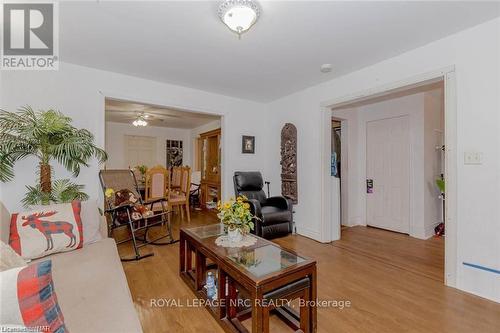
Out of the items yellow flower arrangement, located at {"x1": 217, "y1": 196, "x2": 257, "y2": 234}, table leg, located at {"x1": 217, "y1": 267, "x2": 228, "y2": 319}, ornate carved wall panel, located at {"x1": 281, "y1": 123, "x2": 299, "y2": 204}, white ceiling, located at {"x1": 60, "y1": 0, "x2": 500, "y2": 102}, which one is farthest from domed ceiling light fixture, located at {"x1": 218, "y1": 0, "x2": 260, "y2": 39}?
ornate carved wall panel, located at {"x1": 281, "y1": 123, "x2": 299, "y2": 204}

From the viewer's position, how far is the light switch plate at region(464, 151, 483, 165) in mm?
2061

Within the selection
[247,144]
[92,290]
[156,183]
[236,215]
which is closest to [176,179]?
[156,183]

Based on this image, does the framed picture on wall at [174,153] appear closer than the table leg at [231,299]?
No

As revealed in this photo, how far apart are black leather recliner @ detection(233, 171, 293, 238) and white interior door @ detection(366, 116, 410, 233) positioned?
6.40 ft

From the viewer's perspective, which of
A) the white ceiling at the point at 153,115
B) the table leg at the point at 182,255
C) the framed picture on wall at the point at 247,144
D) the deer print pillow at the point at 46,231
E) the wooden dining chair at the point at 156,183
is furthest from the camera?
the white ceiling at the point at 153,115

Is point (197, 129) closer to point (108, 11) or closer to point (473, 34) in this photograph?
point (108, 11)

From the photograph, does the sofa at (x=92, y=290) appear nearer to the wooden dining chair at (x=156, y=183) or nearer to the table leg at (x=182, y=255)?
the table leg at (x=182, y=255)

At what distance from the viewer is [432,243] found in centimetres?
346

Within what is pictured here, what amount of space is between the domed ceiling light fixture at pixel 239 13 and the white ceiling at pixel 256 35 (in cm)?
10

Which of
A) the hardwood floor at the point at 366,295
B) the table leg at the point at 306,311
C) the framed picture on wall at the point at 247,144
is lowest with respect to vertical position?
the hardwood floor at the point at 366,295

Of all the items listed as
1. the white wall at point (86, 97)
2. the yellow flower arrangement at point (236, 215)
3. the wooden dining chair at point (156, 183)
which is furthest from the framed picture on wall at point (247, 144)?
the yellow flower arrangement at point (236, 215)

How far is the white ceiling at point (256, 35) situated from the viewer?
1849 millimetres

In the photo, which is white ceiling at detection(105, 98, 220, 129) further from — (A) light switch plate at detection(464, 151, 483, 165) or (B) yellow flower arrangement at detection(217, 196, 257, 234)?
(A) light switch plate at detection(464, 151, 483, 165)

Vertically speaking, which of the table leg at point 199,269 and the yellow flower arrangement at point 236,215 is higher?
the yellow flower arrangement at point 236,215
